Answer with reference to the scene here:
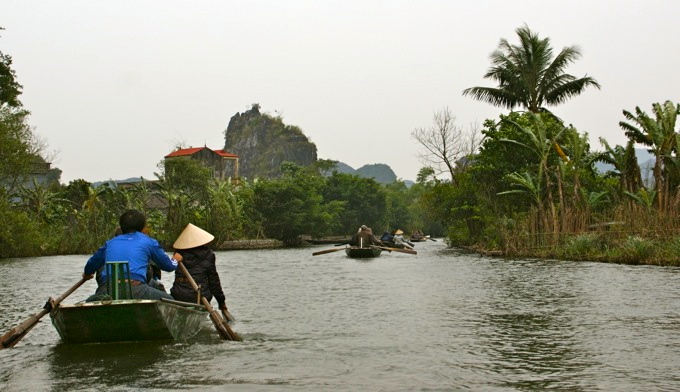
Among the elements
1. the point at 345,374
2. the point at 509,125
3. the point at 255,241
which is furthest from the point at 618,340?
the point at 255,241

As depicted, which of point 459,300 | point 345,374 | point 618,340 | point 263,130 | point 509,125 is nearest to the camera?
point 345,374

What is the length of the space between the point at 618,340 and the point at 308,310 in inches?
235

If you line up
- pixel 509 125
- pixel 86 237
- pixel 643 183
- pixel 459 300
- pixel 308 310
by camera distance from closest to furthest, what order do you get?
pixel 308 310
pixel 459 300
pixel 643 183
pixel 509 125
pixel 86 237

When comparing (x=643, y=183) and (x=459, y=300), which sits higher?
(x=643, y=183)

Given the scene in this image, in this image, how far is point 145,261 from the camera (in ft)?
30.6

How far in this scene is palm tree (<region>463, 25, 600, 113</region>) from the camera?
37875 mm

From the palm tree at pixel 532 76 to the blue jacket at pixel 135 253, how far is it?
103ft

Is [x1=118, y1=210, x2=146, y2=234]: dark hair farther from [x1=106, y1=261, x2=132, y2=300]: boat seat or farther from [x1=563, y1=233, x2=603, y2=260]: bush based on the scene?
[x1=563, y1=233, x2=603, y2=260]: bush

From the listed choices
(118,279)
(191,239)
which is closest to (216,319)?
(191,239)

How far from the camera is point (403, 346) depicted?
996 cm

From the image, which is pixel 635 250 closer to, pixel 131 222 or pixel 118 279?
pixel 131 222

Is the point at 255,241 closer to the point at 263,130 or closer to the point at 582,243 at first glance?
the point at 582,243

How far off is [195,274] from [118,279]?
1.73 meters

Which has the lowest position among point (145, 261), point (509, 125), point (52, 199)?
point (145, 261)
